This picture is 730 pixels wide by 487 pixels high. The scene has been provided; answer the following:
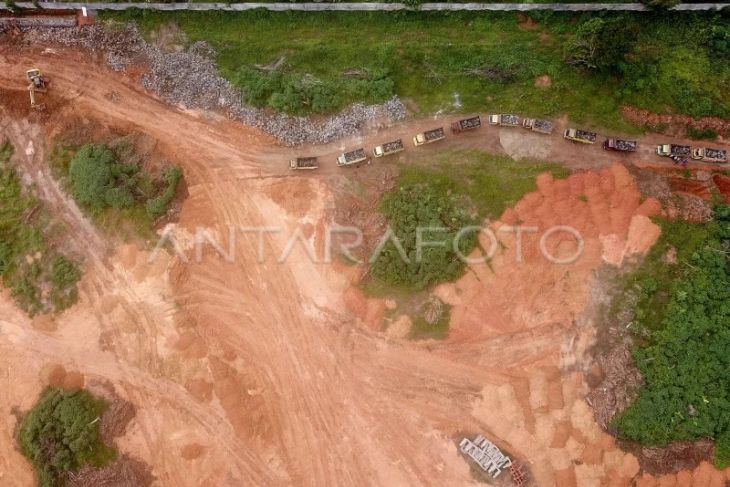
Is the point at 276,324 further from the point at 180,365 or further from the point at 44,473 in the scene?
the point at 44,473

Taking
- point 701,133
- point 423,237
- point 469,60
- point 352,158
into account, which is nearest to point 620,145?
point 701,133

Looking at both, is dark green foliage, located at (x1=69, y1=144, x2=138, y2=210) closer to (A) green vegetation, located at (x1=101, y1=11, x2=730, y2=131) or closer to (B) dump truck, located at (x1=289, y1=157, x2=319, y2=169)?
(A) green vegetation, located at (x1=101, y1=11, x2=730, y2=131)

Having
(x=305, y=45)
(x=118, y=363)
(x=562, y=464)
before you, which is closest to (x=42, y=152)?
(x=118, y=363)

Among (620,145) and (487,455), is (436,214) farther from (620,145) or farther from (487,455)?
(487,455)

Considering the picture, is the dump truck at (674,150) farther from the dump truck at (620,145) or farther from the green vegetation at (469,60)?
the green vegetation at (469,60)

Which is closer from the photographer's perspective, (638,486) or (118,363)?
(638,486)

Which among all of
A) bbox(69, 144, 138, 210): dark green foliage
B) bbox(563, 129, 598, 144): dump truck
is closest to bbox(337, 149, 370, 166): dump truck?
bbox(563, 129, 598, 144): dump truck

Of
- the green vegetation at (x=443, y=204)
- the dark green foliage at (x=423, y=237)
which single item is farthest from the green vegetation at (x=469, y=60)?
the dark green foliage at (x=423, y=237)
